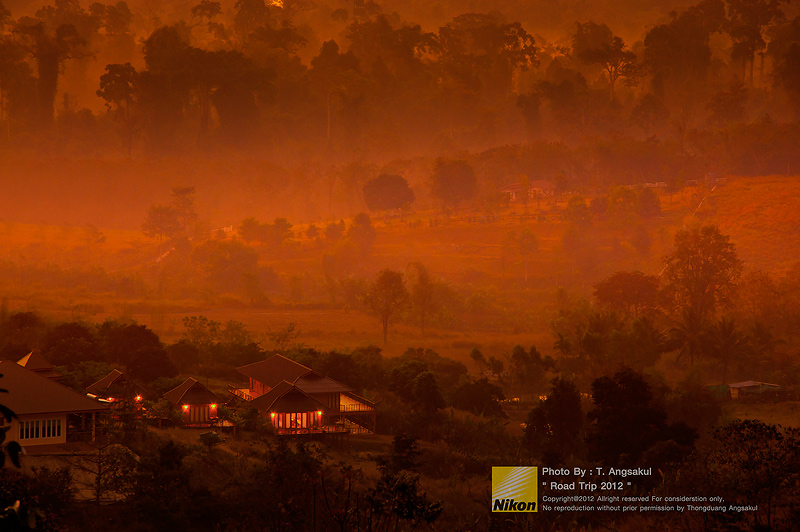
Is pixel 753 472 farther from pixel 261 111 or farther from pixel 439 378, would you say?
pixel 261 111

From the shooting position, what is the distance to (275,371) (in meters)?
45.6

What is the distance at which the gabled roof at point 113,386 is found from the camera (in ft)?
130

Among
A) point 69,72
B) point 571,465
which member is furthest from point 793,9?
point 571,465

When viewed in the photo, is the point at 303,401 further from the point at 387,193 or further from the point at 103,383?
the point at 387,193

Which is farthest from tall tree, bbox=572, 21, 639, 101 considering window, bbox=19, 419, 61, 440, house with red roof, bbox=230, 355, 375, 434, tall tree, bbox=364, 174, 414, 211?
window, bbox=19, 419, 61, 440

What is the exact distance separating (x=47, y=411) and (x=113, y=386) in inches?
278

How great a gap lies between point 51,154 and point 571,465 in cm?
9582

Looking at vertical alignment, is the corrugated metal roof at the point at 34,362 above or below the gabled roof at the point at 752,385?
above

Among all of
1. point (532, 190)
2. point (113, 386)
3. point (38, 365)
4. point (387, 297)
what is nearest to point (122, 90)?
point (532, 190)

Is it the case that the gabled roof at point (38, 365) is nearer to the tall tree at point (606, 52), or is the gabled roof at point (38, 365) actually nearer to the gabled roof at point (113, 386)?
the gabled roof at point (113, 386)

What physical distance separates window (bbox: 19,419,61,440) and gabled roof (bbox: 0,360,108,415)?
501mm

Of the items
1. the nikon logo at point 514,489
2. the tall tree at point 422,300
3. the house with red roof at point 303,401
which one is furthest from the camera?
the tall tree at point 422,300

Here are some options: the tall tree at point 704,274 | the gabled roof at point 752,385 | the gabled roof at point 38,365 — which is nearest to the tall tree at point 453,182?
the tall tree at point 704,274

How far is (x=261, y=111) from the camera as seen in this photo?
12219 centimetres
